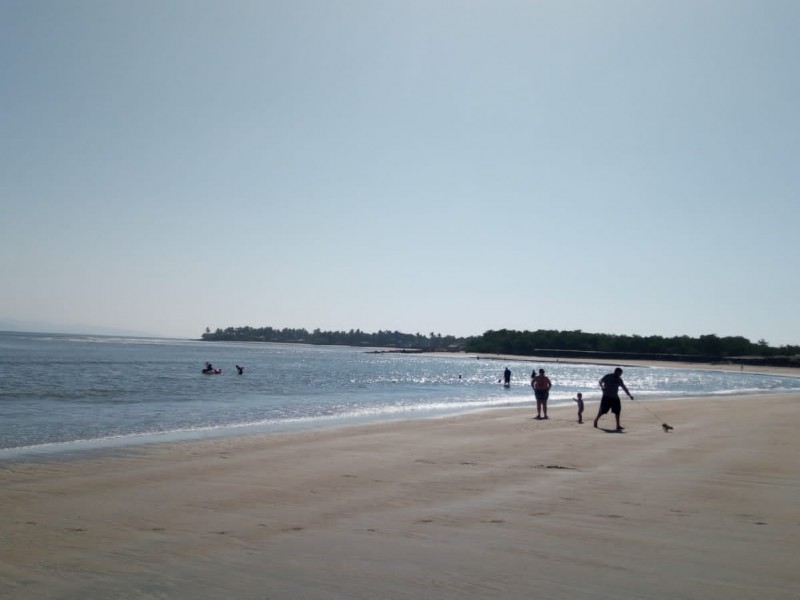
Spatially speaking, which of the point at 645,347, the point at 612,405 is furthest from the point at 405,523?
the point at 645,347

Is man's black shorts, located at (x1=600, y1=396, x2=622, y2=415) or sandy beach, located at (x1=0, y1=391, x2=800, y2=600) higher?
man's black shorts, located at (x1=600, y1=396, x2=622, y2=415)

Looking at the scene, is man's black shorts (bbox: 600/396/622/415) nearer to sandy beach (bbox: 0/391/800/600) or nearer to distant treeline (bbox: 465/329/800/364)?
sandy beach (bbox: 0/391/800/600)

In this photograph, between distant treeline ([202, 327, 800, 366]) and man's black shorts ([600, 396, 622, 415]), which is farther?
distant treeline ([202, 327, 800, 366])

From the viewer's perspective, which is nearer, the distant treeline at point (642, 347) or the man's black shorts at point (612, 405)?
the man's black shorts at point (612, 405)

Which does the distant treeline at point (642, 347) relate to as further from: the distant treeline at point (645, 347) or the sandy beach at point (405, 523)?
the sandy beach at point (405, 523)

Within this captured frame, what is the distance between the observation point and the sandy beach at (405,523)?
5.57 m

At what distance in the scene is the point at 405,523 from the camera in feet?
24.8

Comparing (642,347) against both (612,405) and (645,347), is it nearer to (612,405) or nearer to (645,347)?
(645,347)

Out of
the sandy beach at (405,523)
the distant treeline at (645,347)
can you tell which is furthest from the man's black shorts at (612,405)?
the distant treeline at (645,347)

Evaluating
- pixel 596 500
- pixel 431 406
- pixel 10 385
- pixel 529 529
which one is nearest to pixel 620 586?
pixel 529 529

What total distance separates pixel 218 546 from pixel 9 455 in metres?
9.01

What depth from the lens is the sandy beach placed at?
5574 millimetres

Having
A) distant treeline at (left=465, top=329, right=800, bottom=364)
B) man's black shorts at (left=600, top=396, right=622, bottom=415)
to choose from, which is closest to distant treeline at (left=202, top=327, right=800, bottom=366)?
distant treeline at (left=465, top=329, right=800, bottom=364)

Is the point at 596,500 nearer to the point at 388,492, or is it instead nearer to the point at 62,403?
the point at 388,492
